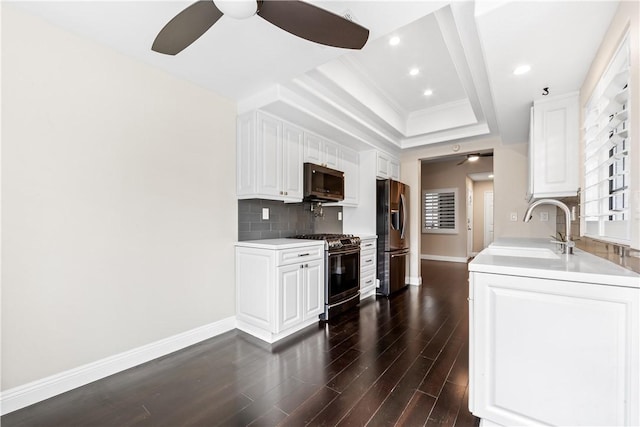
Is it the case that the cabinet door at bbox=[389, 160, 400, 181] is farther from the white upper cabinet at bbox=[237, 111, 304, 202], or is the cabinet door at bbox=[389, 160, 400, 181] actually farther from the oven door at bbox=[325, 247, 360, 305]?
the white upper cabinet at bbox=[237, 111, 304, 202]

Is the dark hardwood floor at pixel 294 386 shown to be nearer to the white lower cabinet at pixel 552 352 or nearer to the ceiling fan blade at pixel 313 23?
the white lower cabinet at pixel 552 352

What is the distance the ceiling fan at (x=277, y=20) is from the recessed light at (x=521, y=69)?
133 cm

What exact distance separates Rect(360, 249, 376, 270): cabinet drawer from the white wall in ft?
6.31

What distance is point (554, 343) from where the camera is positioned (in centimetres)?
126

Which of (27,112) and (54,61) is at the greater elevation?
(54,61)

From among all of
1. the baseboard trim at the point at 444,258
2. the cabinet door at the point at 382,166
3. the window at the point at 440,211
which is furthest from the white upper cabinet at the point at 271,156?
the baseboard trim at the point at 444,258

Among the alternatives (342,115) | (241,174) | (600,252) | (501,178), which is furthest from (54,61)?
(501,178)

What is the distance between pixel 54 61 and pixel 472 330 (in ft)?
10.3

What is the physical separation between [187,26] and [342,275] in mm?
2774

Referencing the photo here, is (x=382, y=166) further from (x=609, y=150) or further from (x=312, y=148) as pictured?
(x=609, y=150)

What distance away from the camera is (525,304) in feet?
4.36

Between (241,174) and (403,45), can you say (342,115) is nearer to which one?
Result: (403,45)

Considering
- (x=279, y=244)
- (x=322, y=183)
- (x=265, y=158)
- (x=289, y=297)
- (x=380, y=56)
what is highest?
(x=380, y=56)

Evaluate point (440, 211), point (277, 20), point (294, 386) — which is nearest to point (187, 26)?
point (277, 20)
